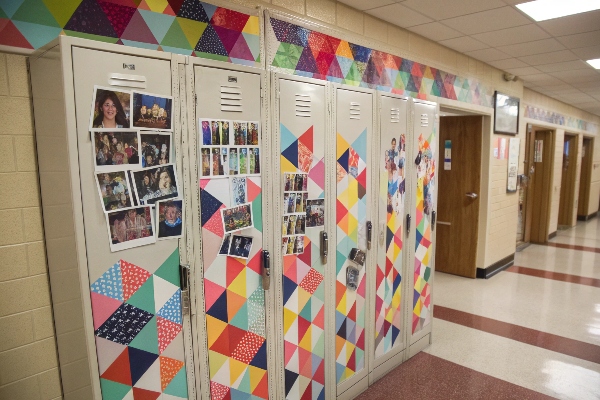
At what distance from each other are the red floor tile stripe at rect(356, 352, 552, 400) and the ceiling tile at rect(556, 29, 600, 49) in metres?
3.36

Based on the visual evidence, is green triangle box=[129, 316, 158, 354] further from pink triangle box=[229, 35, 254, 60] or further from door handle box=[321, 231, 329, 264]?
pink triangle box=[229, 35, 254, 60]

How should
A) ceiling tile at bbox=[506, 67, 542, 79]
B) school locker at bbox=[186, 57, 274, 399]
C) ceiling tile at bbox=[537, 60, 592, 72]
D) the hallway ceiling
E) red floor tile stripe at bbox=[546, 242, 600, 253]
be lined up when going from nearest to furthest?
1. school locker at bbox=[186, 57, 274, 399]
2. the hallway ceiling
3. ceiling tile at bbox=[537, 60, 592, 72]
4. ceiling tile at bbox=[506, 67, 542, 79]
5. red floor tile stripe at bbox=[546, 242, 600, 253]

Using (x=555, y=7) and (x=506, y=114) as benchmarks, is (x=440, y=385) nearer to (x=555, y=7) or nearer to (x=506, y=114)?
(x=555, y=7)

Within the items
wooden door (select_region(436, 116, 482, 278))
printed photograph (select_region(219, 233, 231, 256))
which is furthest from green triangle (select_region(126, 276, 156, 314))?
wooden door (select_region(436, 116, 482, 278))

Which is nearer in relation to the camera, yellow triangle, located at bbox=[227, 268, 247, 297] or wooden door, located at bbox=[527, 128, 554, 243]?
yellow triangle, located at bbox=[227, 268, 247, 297]

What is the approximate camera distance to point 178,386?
1763 millimetres

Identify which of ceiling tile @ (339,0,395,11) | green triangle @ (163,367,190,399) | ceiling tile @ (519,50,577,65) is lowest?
green triangle @ (163,367,190,399)

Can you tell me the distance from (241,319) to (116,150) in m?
1.08

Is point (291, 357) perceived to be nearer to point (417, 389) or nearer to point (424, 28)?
point (417, 389)

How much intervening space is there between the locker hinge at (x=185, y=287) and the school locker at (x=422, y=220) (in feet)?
6.86

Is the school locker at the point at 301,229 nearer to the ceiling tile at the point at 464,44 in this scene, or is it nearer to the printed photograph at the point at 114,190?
the printed photograph at the point at 114,190

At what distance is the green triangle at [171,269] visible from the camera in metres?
1.68

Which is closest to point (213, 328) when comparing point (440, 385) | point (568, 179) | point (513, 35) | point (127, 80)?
point (127, 80)

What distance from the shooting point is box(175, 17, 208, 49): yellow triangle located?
200cm
